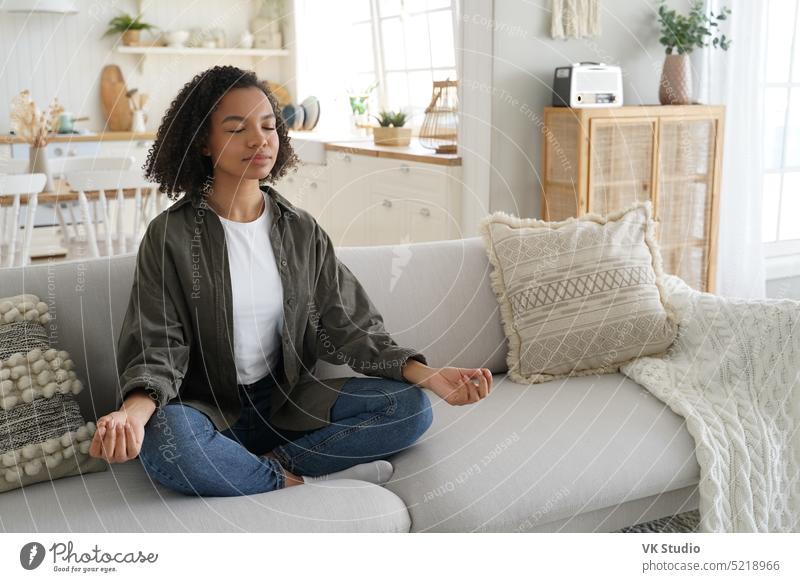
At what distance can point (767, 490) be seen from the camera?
1.59 meters

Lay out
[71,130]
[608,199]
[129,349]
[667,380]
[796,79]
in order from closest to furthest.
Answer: [129,349]
[667,380]
[608,199]
[796,79]
[71,130]

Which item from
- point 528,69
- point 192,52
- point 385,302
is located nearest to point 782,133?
point 528,69

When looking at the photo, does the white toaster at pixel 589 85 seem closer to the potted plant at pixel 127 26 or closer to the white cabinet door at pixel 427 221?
the white cabinet door at pixel 427 221

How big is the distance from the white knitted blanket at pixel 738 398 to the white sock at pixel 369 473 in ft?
1.88

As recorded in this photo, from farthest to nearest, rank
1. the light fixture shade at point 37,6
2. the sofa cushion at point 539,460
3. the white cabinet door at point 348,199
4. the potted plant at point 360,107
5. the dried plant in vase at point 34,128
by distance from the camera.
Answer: the light fixture shade at point 37,6, the potted plant at point 360,107, the white cabinet door at point 348,199, the dried plant in vase at point 34,128, the sofa cushion at point 539,460

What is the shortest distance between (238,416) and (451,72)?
2450mm

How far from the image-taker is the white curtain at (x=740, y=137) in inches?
133

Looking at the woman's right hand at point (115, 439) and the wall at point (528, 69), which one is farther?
the wall at point (528, 69)

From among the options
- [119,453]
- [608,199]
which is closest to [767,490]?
[119,453]

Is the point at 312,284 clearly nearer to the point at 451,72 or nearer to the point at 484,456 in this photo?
the point at 484,456

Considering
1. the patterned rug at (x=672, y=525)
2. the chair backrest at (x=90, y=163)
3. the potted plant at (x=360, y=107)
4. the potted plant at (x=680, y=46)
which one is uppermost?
the potted plant at (x=680, y=46)

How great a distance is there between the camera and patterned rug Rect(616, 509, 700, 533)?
171cm
